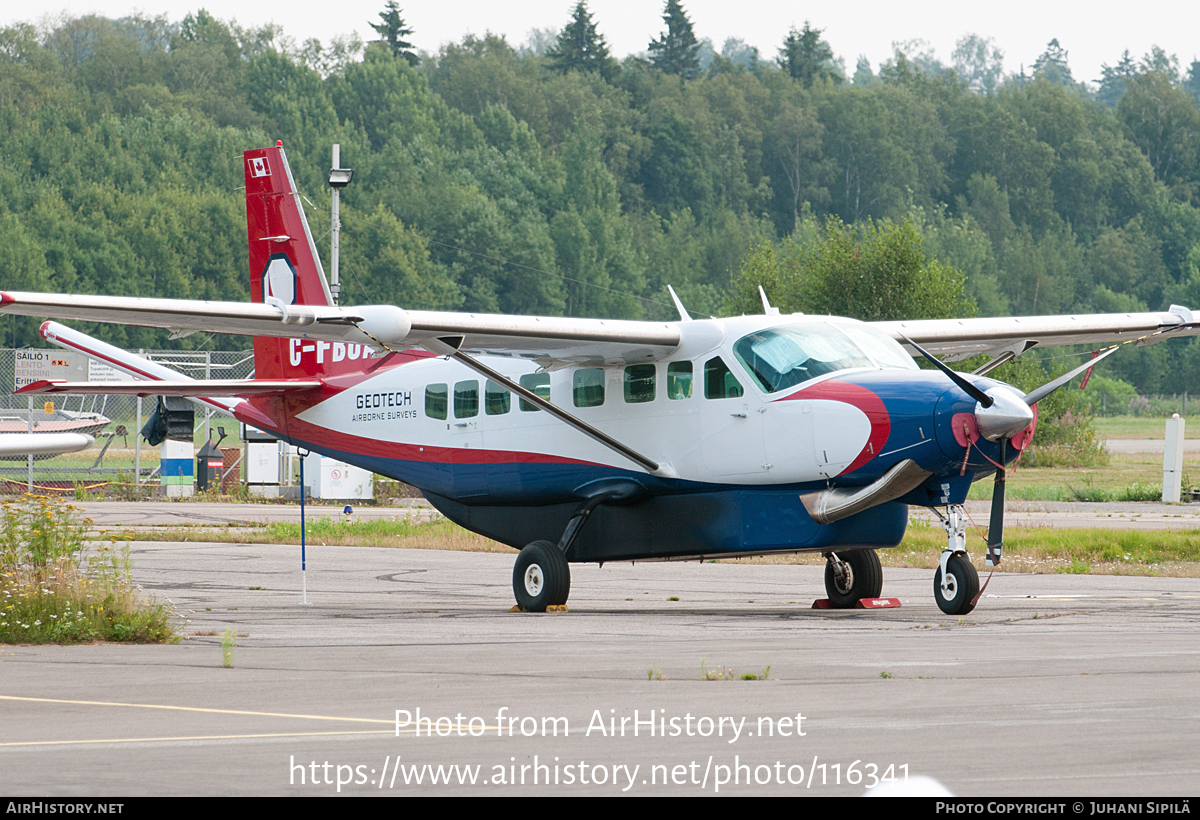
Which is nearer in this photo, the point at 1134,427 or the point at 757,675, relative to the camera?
the point at 757,675

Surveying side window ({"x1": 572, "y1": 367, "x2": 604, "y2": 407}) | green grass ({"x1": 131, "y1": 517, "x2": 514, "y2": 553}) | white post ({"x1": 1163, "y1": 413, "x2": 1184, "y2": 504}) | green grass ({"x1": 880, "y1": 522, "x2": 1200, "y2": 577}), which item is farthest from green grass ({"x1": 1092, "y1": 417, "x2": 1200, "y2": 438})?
side window ({"x1": 572, "y1": 367, "x2": 604, "y2": 407})

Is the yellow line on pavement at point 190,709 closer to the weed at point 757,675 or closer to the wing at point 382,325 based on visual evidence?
the weed at point 757,675

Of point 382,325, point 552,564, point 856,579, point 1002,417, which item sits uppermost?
point 382,325

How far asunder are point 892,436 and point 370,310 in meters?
4.86

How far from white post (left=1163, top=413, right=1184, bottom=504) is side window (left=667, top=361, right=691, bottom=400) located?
2159 centimetres

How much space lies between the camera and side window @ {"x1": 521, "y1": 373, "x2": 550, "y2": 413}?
16.6 metres

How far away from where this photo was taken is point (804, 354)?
14516mm

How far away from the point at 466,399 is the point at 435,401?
538 millimetres

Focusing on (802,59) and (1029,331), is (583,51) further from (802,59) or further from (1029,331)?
(1029,331)

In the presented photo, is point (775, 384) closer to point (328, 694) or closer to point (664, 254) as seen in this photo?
point (328, 694)

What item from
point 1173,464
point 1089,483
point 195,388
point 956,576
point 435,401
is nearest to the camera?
point 956,576

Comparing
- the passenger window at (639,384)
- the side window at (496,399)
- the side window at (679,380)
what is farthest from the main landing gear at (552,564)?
the side window at (496,399)

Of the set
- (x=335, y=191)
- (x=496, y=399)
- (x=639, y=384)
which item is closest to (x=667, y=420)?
(x=639, y=384)
